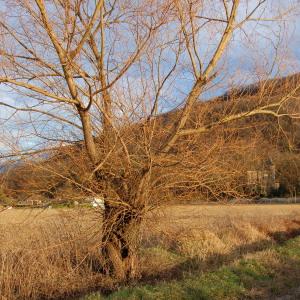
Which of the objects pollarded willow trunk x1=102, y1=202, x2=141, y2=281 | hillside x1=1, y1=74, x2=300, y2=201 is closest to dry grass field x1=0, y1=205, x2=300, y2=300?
pollarded willow trunk x1=102, y1=202, x2=141, y2=281

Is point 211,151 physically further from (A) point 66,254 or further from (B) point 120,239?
(A) point 66,254

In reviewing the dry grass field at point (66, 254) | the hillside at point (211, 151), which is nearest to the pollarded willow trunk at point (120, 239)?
the dry grass field at point (66, 254)

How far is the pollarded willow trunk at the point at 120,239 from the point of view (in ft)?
33.1

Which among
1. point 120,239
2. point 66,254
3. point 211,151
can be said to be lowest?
point 66,254

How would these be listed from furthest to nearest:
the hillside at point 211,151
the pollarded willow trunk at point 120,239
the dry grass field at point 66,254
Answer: the pollarded willow trunk at point 120,239 < the hillside at point 211,151 < the dry grass field at point 66,254

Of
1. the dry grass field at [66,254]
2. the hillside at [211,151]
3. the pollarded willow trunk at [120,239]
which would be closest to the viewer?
the dry grass field at [66,254]

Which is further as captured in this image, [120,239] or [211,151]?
[120,239]

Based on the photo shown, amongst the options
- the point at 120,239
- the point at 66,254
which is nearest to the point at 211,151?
the point at 120,239

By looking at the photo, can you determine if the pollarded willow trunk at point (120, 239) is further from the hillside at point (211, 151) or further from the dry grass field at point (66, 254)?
the hillside at point (211, 151)

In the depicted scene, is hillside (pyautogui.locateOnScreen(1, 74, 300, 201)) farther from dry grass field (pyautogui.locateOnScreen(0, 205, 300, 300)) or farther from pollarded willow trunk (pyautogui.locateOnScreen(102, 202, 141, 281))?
pollarded willow trunk (pyautogui.locateOnScreen(102, 202, 141, 281))

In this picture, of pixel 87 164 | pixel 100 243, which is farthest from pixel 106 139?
pixel 100 243

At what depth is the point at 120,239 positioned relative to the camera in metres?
10.4

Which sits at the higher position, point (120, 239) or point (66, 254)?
point (120, 239)

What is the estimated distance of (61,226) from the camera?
10.6 m
